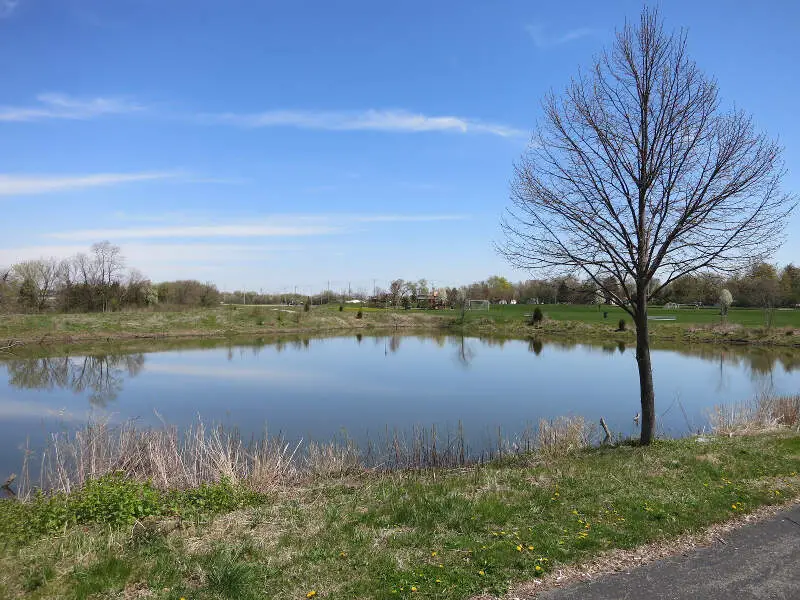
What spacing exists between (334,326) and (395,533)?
61557 mm

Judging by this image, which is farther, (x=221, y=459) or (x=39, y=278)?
(x=39, y=278)

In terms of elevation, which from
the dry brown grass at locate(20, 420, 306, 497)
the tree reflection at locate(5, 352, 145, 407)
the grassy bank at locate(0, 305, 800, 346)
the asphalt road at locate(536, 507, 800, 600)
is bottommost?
the tree reflection at locate(5, 352, 145, 407)

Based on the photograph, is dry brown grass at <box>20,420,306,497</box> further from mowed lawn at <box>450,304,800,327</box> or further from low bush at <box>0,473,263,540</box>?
mowed lawn at <box>450,304,800,327</box>

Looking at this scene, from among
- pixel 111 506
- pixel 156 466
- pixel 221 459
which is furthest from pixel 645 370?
pixel 111 506

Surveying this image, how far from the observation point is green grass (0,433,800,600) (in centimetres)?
504

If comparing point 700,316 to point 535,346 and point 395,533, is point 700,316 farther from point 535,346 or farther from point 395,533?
point 395,533

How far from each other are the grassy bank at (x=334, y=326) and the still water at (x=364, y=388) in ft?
22.6

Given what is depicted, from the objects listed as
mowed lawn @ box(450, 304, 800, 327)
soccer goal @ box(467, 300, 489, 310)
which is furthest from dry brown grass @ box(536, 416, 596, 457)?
soccer goal @ box(467, 300, 489, 310)

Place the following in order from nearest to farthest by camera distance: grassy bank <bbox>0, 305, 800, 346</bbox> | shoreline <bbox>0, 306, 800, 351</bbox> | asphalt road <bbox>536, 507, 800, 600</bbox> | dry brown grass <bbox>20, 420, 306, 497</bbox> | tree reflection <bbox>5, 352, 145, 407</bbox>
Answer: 1. asphalt road <bbox>536, 507, 800, 600</bbox>
2. dry brown grass <bbox>20, 420, 306, 497</bbox>
3. tree reflection <bbox>5, 352, 145, 407</bbox>
4. shoreline <bbox>0, 306, 800, 351</bbox>
5. grassy bank <bbox>0, 305, 800, 346</bbox>

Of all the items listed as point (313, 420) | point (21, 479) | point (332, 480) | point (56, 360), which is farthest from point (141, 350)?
point (332, 480)

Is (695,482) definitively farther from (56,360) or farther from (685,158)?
(56,360)

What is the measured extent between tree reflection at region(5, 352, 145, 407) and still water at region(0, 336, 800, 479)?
2.8 inches

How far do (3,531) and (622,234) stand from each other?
11106 millimetres

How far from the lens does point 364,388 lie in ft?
81.4
